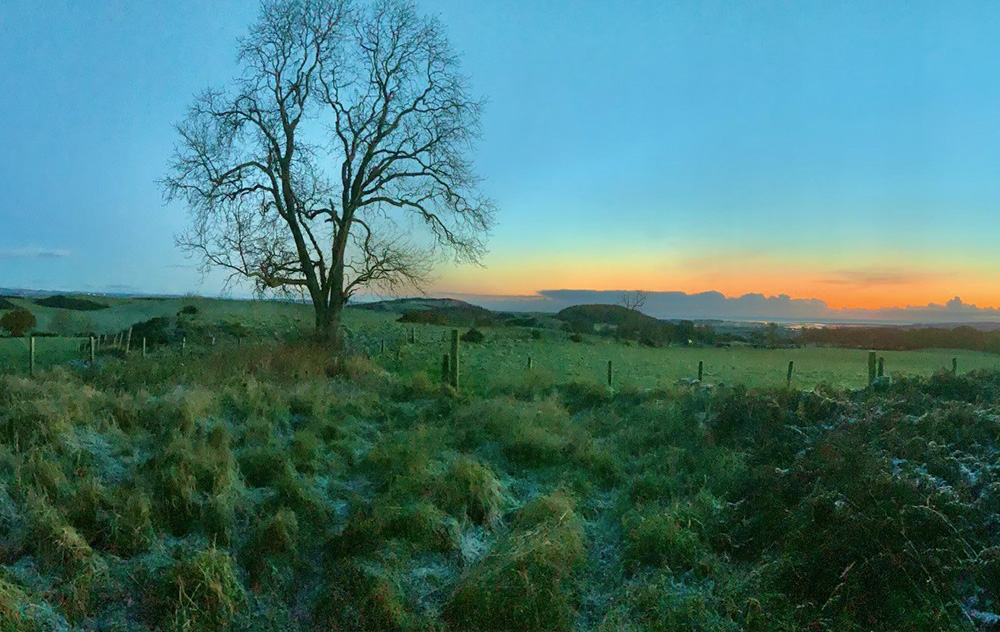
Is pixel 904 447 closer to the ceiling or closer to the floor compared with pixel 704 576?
closer to the ceiling

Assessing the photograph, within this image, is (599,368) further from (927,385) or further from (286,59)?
(286,59)

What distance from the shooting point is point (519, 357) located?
Answer: 93.4 feet

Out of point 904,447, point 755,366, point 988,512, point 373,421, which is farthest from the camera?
point 755,366

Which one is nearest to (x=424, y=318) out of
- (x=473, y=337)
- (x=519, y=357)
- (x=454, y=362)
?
(x=473, y=337)

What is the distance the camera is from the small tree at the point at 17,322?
3919 cm

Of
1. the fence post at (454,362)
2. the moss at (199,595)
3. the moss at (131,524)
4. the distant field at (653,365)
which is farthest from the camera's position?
the distant field at (653,365)

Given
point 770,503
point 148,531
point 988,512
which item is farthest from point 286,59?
point 988,512

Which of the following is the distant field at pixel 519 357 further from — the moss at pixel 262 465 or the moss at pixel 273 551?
the moss at pixel 273 551

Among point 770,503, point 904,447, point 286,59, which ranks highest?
point 286,59

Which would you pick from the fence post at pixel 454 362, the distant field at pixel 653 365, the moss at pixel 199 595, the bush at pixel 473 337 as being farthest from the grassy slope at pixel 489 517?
the bush at pixel 473 337

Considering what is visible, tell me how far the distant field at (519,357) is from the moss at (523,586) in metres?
9.69

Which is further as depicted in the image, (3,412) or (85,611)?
(3,412)

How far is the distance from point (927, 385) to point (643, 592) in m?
10.9

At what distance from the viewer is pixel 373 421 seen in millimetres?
12703
